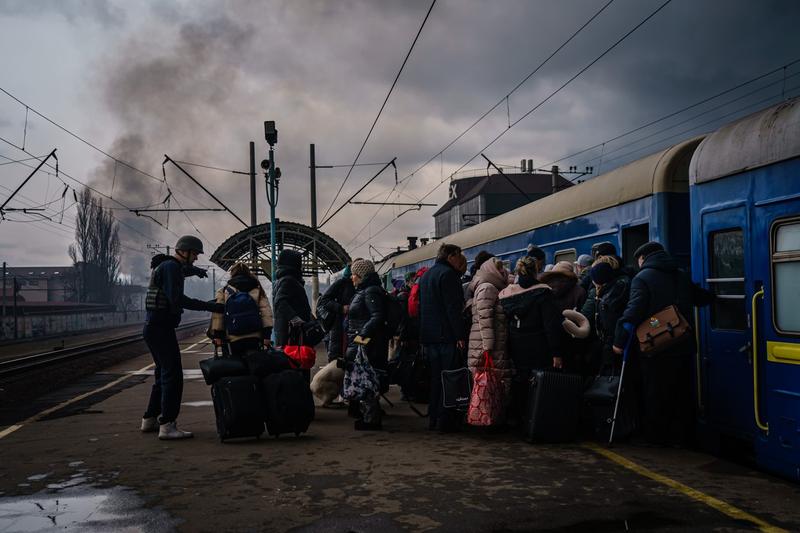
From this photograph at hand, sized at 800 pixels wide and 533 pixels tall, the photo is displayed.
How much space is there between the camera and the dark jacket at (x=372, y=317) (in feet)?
26.7

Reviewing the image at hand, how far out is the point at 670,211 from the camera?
8031mm

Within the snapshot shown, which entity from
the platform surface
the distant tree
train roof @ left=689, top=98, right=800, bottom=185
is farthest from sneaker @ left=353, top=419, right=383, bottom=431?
the distant tree

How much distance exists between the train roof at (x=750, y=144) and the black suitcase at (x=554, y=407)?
7.42 feet

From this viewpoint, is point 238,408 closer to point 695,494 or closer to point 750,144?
point 695,494

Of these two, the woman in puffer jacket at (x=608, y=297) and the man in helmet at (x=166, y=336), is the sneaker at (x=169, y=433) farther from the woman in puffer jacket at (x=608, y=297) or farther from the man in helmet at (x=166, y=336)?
the woman in puffer jacket at (x=608, y=297)

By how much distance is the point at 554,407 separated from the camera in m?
7.00

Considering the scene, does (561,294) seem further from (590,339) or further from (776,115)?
(776,115)

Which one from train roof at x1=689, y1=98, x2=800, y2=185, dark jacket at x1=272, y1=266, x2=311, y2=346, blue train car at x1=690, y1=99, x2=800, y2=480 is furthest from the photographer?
dark jacket at x1=272, y1=266, x2=311, y2=346

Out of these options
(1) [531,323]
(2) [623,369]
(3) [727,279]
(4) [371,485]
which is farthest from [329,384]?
(3) [727,279]

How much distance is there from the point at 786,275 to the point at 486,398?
294cm

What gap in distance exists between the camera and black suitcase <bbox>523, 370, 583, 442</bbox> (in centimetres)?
696

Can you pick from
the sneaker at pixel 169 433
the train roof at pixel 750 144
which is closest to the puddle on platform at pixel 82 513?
the sneaker at pixel 169 433

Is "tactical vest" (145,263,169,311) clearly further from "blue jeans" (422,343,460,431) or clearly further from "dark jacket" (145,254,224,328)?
"blue jeans" (422,343,460,431)

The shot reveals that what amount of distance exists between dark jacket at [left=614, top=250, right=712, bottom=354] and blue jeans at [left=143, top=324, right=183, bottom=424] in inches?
173
